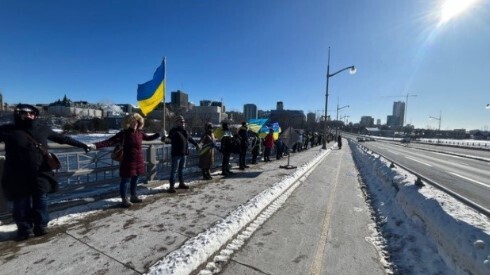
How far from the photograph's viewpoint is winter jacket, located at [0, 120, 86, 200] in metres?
3.86

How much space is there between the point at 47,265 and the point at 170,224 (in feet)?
6.24

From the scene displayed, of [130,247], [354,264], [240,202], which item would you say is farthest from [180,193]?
[354,264]

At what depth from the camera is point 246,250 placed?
4.26 metres

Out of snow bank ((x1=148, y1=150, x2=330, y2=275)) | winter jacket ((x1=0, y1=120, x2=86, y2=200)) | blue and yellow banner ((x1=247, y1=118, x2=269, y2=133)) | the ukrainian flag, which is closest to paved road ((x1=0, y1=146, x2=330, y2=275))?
snow bank ((x1=148, y1=150, x2=330, y2=275))

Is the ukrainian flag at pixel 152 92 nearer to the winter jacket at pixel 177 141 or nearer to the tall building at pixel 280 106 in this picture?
the winter jacket at pixel 177 141

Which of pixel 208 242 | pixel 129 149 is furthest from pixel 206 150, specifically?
pixel 208 242

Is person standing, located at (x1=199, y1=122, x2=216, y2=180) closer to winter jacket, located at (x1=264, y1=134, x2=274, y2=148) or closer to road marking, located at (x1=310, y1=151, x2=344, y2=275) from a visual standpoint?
road marking, located at (x1=310, y1=151, x2=344, y2=275)

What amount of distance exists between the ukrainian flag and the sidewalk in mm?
2785

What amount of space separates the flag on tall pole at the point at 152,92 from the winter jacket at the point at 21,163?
14.7ft

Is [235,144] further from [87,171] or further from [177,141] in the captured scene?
[87,171]

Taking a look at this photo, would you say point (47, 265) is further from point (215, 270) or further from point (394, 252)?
point (394, 252)

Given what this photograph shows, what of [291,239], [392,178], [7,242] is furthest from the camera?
[392,178]

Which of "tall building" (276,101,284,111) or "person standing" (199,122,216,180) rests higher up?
"tall building" (276,101,284,111)

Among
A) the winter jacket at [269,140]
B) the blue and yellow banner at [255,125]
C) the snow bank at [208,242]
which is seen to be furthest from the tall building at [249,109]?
the snow bank at [208,242]
